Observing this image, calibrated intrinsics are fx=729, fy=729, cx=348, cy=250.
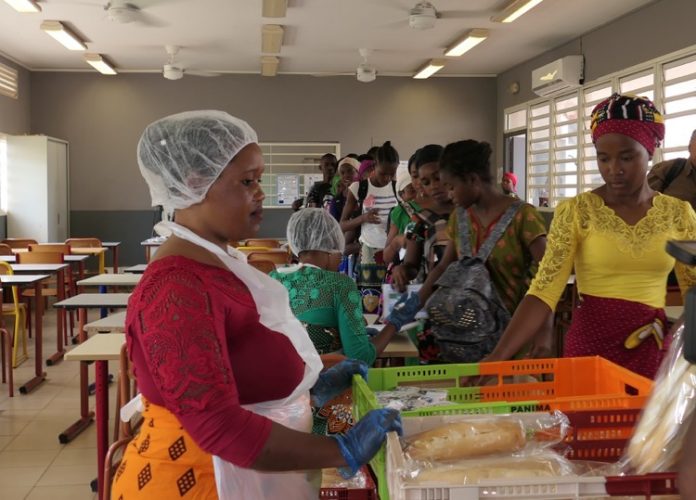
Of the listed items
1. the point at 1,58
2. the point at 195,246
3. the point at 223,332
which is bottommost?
the point at 223,332

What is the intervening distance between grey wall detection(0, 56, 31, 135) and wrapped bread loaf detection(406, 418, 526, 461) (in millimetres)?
10863

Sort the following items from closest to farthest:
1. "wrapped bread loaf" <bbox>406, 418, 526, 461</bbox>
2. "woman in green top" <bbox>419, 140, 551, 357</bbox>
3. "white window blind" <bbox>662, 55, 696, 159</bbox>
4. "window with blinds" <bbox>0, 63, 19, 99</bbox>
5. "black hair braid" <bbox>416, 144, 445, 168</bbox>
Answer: "wrapped bread loaf" <bbox>406, 418, 526, 461</bbox>, "woman in green top" <bbox>419, 140, 551, 357</bbox>, "black hair braid" <bbox>416, 144, 445, 168</bbox>, "white window blind" <bbox>662, 55, 696, 159</bbox>, "window with blinds" <bbox>0, 63, 19, 99</bbox>

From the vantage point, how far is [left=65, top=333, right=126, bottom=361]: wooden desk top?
3.42 m

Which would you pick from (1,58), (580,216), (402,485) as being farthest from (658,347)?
(1,58)

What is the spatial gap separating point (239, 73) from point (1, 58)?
3568 mm

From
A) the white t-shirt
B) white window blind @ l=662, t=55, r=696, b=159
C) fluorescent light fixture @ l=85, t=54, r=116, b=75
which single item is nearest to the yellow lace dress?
the white t-shirt

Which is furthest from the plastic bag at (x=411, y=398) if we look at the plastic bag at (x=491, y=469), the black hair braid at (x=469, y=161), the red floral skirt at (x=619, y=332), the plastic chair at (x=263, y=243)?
the plastic chair at (x=263, y=243)

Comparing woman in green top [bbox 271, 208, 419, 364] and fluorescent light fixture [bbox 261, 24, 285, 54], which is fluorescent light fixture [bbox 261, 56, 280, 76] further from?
woman in green top [bbox 271, 208, 419, 364]

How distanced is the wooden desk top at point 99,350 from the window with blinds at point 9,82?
8.18m

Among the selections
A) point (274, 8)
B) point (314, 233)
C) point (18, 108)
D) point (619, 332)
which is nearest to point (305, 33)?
point (274, 8)

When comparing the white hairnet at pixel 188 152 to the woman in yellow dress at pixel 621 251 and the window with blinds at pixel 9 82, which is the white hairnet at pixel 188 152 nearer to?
the woman in yellow dress at pixel 621 251

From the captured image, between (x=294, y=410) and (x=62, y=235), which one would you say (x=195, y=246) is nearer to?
(x=294, y=410)

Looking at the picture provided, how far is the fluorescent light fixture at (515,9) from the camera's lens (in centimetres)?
719

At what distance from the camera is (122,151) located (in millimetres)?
12070
